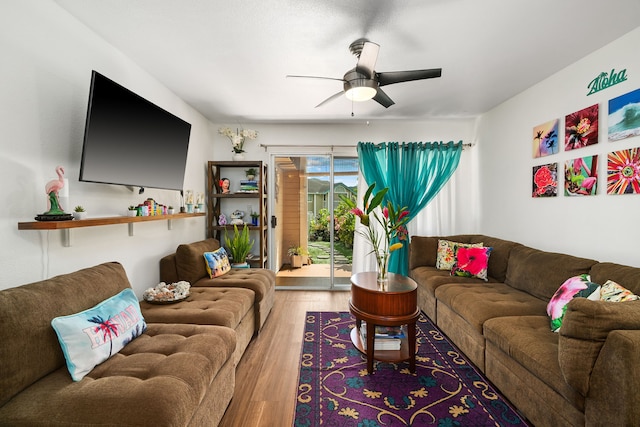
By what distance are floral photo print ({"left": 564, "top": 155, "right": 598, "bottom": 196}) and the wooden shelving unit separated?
3456 mm

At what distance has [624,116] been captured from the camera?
86.7 inches

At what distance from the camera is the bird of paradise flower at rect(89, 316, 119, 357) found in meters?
1.55

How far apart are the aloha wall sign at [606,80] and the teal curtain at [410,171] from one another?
6.01ft

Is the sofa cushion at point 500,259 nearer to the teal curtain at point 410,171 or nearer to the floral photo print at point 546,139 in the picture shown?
the floral photo print at point 546,139

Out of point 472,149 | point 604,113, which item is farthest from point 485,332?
point 472,149

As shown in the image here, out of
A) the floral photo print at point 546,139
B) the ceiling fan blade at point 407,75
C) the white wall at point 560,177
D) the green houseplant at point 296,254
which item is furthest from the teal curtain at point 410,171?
the ceiling fan blade at point 407,75

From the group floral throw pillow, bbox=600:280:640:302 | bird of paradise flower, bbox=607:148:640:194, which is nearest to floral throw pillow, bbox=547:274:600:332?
floral throw pillow, bbox=600:280:640:302

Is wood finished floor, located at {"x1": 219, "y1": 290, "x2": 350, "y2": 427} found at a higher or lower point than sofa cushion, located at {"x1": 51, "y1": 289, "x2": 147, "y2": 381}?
lower

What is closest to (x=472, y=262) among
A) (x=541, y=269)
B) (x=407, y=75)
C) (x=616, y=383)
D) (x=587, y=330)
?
(x=541, y=269)

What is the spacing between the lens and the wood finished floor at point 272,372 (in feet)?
6.05

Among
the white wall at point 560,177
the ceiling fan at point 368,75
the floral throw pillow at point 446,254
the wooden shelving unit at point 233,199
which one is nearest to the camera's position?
the ceiling fan at point 368,75

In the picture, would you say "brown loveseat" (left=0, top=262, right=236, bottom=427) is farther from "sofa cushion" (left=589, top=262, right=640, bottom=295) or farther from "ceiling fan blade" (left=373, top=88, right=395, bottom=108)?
"sofa cushion" (left=589, top=262, right=640, bottom=295)

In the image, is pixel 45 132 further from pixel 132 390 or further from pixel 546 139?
pixel 546 139

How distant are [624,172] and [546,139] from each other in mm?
910
